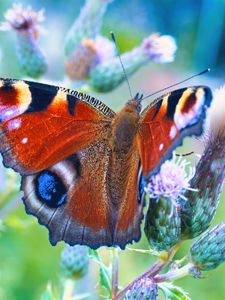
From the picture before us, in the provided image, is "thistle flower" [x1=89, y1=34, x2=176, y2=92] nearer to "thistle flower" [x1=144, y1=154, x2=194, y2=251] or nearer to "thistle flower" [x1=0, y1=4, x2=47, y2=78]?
"thistle flower" [x1=0, y1=4, x2=47, y2=78]

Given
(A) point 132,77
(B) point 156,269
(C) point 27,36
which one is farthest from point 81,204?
(A) point 132,77

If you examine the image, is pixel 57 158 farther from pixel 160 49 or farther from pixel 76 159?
pixel 160 49

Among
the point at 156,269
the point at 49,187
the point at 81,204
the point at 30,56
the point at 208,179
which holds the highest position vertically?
the point at 30,56

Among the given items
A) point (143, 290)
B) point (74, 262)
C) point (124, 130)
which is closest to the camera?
point (143, 290)

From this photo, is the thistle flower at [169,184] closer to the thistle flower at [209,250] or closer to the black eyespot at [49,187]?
the thistle flower at [209,250]

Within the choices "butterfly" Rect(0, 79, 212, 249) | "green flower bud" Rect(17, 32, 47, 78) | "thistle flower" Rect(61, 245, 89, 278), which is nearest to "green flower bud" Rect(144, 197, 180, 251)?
"butterfly" Rect(0, 79, 212, 249)
